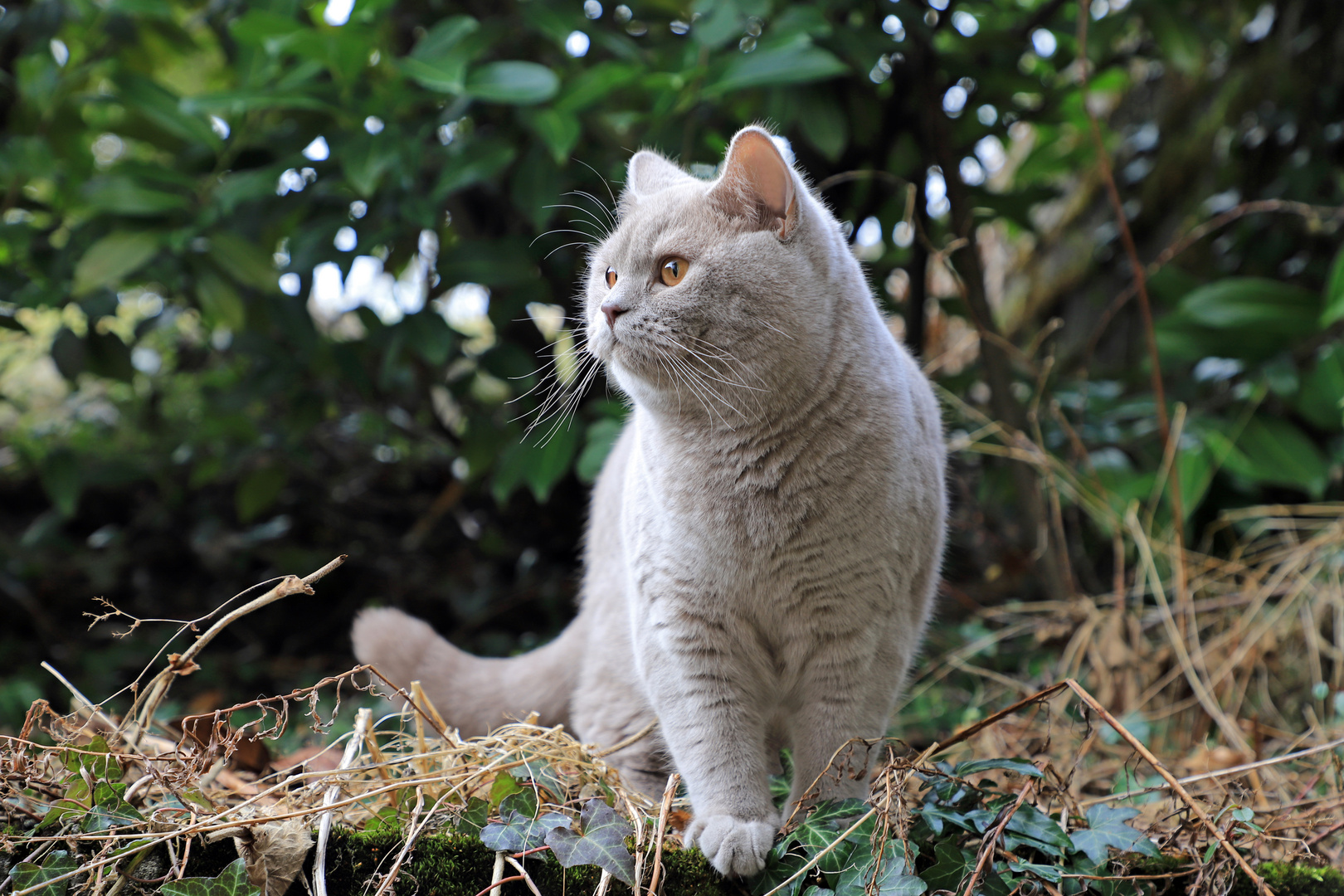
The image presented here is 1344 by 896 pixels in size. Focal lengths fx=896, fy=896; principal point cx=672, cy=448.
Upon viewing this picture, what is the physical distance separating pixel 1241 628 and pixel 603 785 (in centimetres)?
170

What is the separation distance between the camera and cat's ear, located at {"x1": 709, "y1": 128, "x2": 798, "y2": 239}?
142 centimetres

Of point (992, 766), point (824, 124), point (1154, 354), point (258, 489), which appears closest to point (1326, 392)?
point (1154, 354)

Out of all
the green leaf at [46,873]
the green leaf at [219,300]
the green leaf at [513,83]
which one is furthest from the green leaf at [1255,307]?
the green leaf at [46,873]

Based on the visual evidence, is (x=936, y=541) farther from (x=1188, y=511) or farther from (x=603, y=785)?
(x=1188, y=511)

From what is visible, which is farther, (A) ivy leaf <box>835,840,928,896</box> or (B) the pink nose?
(B) the pink nose

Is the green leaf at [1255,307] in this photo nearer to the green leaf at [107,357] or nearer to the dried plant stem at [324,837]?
the dried plant stem at [324,837]

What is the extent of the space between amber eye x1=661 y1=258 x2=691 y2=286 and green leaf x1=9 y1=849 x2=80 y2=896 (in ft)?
3.72

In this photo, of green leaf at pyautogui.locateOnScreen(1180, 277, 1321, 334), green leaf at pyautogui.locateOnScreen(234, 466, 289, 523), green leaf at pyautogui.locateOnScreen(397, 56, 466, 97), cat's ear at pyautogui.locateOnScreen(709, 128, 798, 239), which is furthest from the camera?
green leaf at pyautogui.locateOnScreen(234, 466, 289, 523)

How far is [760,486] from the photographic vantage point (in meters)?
1.41

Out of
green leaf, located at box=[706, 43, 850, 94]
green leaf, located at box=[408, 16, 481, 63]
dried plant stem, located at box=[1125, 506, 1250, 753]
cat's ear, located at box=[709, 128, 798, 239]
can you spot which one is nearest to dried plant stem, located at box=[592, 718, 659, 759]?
cat's ear, located at box=[709, 128, 798, 239]

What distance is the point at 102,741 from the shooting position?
121 cm

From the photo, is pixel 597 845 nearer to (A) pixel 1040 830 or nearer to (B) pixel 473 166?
(A) pixel 1040 830

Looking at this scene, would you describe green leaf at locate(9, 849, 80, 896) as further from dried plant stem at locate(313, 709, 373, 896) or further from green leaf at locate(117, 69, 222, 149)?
green leaf at locate(117, 69, 222, 149)

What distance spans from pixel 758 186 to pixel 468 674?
3.90ft
